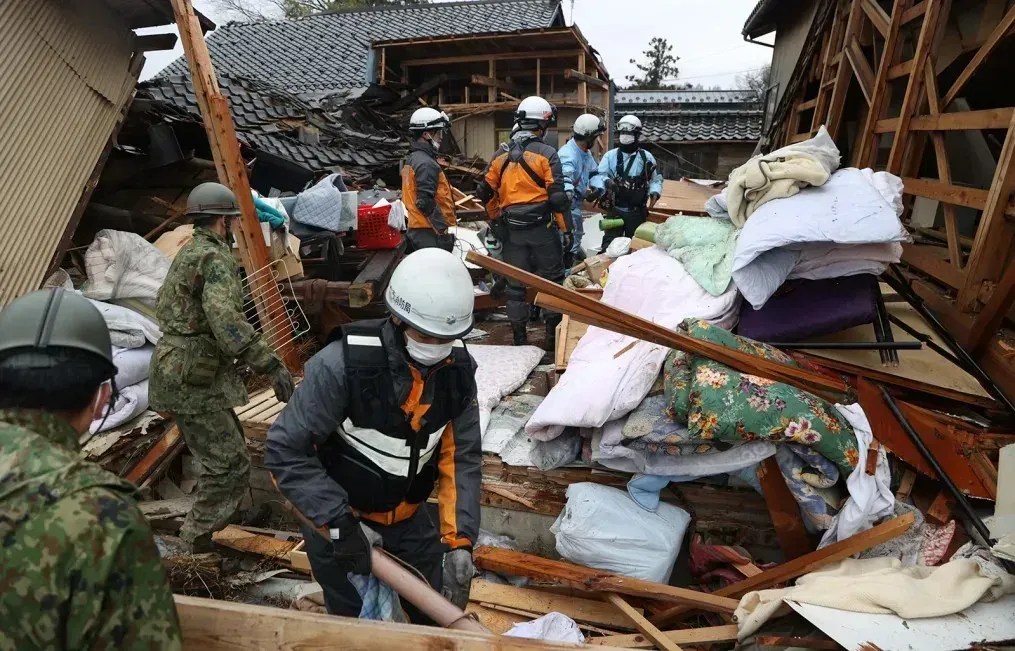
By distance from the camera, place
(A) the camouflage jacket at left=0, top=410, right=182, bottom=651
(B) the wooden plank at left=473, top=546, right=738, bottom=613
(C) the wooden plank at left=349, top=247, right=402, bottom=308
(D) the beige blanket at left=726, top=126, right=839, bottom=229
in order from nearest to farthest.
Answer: (A) the camouflage jacket at left=0, top=410, right=182, bottom=651, (B) the wooden plank at left=473, top=546, right=738, bottom=613, (D) the beige blanket at left=726, top=126, right=839, bottom=229, (C) the wooden plank at left=349, top=247, right=402, bottom=308

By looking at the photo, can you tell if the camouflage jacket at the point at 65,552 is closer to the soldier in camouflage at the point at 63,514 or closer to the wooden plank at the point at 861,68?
the soldier in camouflage at the point at 63,514

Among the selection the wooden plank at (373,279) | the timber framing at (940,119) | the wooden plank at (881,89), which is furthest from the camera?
the wooden plank at (373,279)

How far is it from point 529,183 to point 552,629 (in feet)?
12.3

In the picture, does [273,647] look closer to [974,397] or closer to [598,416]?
[598,416]

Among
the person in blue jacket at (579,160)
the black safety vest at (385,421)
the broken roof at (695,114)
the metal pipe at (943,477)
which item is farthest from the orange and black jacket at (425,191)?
the broken roof at (695,114)

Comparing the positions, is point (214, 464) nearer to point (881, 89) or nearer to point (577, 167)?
point (577, 167)

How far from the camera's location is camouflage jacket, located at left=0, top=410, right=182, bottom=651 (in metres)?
1.10

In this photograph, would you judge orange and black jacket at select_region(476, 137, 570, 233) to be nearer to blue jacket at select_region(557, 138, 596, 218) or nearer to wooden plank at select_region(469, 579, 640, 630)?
blue jacket at select_region(557, 138, 596, 218)

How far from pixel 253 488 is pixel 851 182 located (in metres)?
4.21

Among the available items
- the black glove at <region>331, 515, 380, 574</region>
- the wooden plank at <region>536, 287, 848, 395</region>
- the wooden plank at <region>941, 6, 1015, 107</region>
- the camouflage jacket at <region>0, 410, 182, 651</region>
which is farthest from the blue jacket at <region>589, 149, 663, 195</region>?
the camouflage jacket at <region>0, 410, 182, 651</region>

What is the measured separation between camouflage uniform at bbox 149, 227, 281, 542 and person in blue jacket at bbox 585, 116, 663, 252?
4.44m

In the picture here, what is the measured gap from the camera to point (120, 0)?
524cm

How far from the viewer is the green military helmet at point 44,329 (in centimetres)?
119

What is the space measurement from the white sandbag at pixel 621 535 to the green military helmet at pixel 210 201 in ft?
8.25
